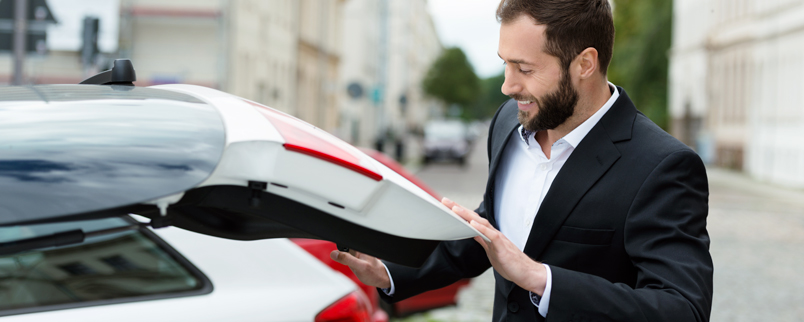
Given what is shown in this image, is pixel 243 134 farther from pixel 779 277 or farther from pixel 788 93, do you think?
pixel 788 93

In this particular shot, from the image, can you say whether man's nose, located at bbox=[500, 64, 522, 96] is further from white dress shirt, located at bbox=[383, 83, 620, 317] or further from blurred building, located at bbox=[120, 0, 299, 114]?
blurred building, located at bbox=[120, 0, 299, 114]

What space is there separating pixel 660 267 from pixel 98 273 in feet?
6.33

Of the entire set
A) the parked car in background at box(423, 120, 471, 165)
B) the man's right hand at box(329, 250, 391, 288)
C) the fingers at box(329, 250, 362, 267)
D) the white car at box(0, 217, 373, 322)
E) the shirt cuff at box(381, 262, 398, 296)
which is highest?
the fingers at box(329, 250, 362, 267)

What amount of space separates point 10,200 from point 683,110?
1556 inches

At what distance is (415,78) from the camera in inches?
3848

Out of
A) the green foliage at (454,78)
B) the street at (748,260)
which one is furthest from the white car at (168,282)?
the green foliage at (454,78)

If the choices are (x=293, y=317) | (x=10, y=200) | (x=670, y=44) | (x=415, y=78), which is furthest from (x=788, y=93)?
(x=415, y=78)

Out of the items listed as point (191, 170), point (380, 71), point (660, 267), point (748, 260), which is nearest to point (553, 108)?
point (660, 267)

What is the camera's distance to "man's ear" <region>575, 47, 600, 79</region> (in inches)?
70.9

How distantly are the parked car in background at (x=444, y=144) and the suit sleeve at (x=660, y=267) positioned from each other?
28551 mm

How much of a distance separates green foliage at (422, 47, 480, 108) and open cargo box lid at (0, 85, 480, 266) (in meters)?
87.6

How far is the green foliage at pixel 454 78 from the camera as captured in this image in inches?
Result: 3498

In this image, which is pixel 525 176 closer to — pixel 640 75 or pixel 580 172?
pixel 580 172

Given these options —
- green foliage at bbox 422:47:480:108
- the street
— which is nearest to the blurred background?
the street
